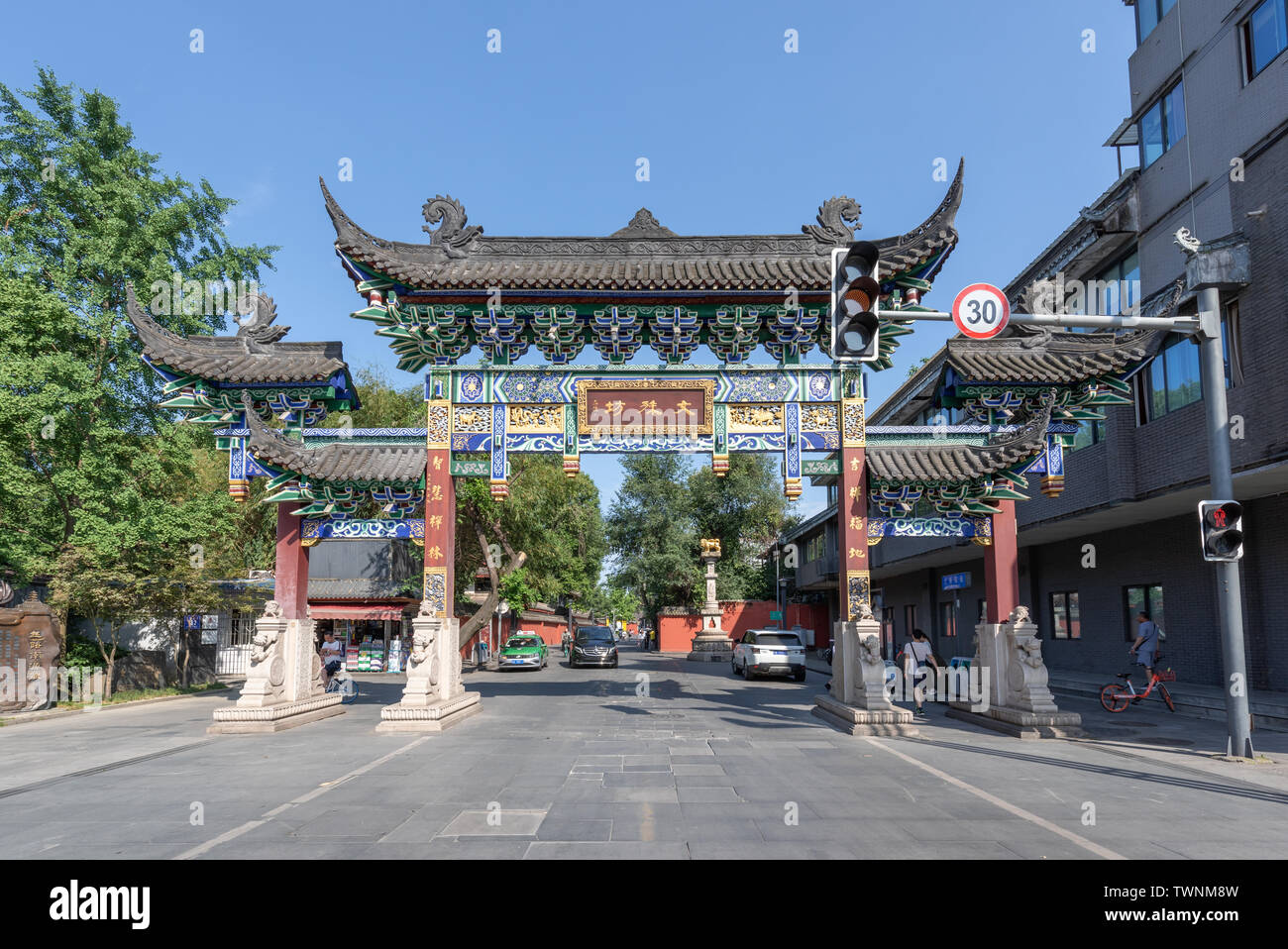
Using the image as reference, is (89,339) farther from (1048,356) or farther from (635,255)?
(1048,356)

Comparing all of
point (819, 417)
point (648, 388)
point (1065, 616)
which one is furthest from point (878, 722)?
point (1065, 616)

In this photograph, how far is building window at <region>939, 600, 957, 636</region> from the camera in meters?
29.5

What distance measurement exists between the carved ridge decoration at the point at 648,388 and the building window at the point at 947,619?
64.7 ft

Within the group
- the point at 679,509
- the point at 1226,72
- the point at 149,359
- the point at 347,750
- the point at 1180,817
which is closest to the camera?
the point at 1180,817

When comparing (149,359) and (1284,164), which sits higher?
(1284,164)

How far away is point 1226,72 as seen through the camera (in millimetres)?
14930

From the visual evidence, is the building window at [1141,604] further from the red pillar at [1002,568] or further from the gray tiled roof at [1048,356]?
the red pillar at [1002,568]

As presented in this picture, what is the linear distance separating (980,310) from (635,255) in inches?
302

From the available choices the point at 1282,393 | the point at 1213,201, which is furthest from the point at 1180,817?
the point at 1213,201

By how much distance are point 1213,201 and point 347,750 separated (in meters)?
18.2

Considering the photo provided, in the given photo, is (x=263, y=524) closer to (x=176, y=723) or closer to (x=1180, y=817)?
(x=176, y=723)

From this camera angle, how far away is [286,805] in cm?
721

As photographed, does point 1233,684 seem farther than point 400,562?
No

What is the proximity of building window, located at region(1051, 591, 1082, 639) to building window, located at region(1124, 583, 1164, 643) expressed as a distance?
2018 mm
